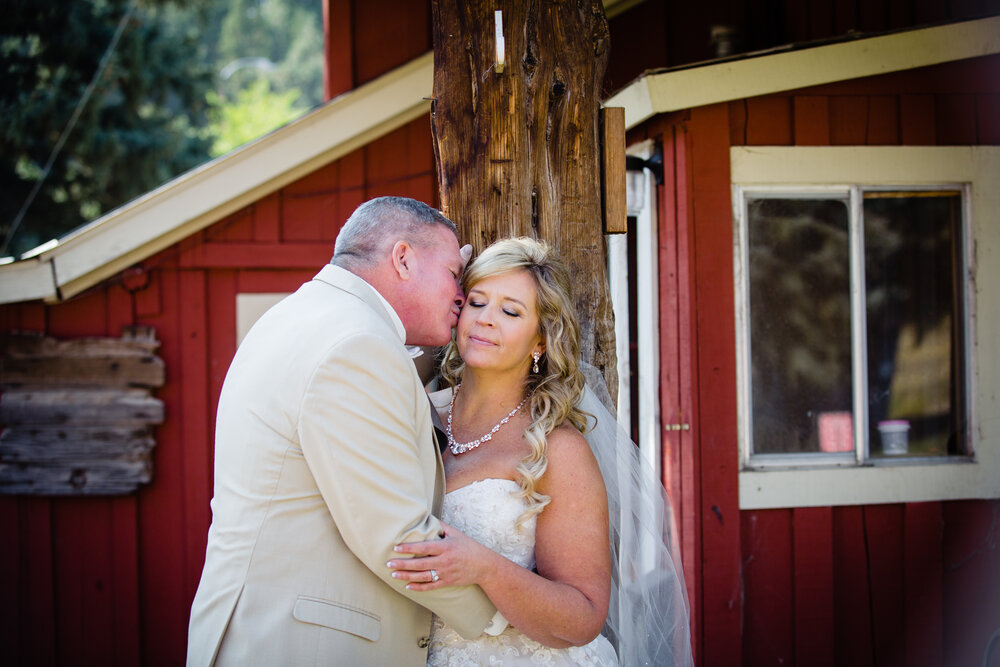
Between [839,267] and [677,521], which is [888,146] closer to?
[839,267]

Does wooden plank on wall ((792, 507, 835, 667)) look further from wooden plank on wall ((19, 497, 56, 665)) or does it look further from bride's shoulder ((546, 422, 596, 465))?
wooden plank on wall ((19, 497, 56, 665))

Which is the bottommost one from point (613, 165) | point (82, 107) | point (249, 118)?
point (613, 165)

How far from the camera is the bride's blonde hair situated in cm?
252

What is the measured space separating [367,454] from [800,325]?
312cm

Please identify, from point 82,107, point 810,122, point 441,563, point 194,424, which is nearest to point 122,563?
point 194,424

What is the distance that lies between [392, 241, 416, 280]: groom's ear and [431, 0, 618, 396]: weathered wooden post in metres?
0.28

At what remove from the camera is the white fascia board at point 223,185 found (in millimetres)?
4990

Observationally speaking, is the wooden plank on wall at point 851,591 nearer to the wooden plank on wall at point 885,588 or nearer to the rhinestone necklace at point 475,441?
the wooden plank on wall at point 885,588

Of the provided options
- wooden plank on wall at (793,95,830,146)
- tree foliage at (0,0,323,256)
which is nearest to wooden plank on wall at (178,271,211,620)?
wooden plank on wall at (793,95,830,146)

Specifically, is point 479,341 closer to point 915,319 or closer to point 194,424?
point 915,319

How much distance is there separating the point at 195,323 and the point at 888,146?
14.5 ft

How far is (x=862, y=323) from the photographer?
169 inches

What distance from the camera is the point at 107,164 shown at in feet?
38.8

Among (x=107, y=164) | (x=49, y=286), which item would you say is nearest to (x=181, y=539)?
(x=49, y=286)
